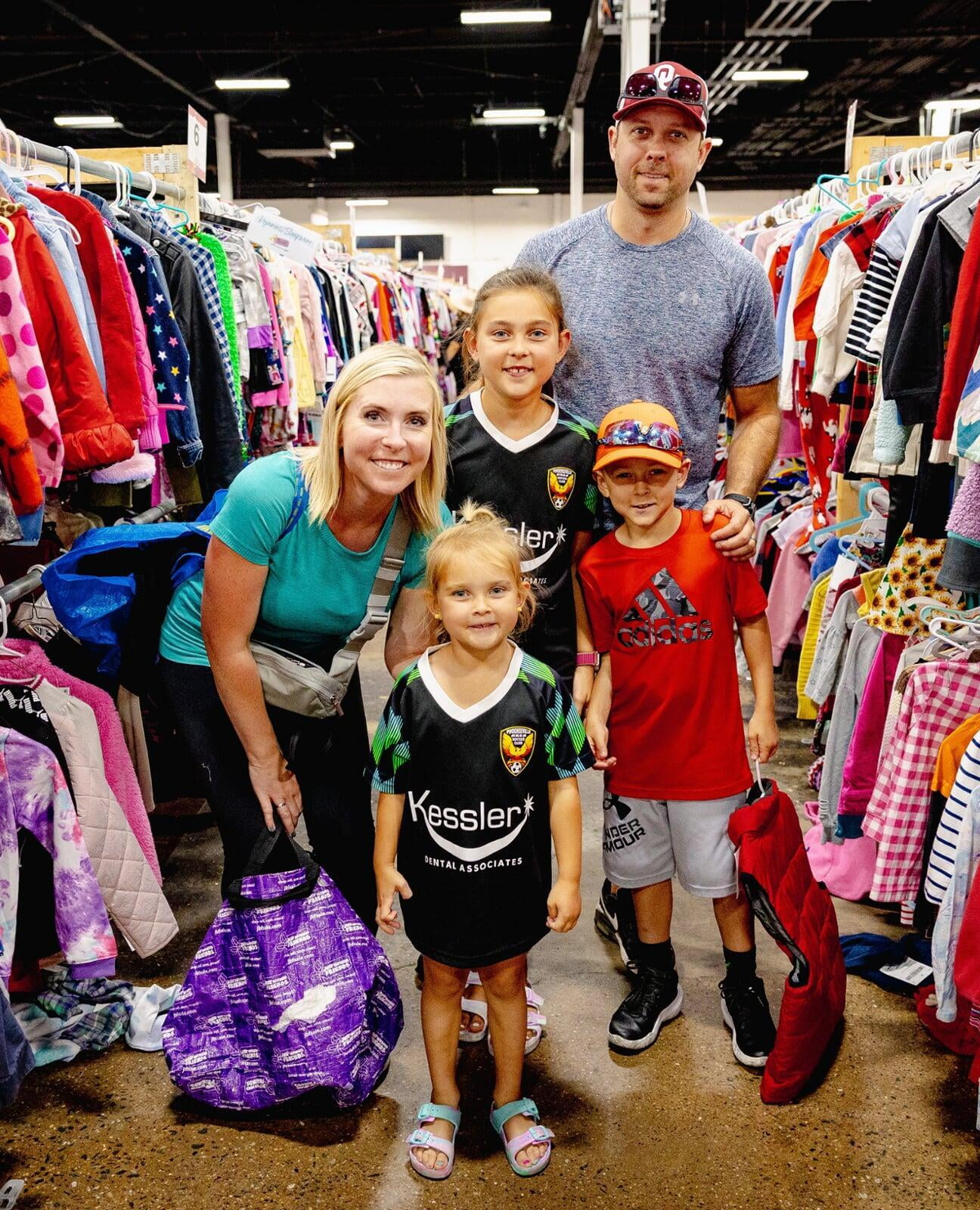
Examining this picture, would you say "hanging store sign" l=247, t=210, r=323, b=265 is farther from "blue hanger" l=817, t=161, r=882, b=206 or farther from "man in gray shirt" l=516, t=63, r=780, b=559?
"man in gray shirt" l=516, t=63, r=780, b=559

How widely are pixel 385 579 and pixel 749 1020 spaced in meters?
1.31

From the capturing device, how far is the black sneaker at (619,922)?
2723 millimetres

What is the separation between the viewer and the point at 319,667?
85.8 inches

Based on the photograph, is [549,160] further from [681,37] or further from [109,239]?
[109,239]

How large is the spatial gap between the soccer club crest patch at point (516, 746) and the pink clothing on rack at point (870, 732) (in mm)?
1185

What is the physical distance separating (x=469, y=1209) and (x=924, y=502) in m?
1.91

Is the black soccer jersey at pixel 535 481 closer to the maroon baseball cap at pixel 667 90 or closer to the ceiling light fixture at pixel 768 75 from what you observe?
the maroon baseball cap at pixel 667 90

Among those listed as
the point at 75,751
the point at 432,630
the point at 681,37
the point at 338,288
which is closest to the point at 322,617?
the point at 432,630

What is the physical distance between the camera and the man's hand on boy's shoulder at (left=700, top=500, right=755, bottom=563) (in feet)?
7.28

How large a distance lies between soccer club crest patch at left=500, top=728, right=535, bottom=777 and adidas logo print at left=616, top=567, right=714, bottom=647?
42 cm

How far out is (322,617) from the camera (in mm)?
2131

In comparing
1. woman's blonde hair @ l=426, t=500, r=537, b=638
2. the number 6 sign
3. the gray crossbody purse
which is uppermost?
the number 6 sign

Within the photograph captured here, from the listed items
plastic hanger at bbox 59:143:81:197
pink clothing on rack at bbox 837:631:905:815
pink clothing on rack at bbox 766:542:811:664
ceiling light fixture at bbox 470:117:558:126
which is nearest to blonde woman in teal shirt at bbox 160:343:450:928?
pink clothing on rack at bbox 837:631:905:815

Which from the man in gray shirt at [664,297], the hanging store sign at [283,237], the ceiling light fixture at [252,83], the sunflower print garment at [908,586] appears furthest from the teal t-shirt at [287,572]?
the ceiling light fixture at [252,83]
